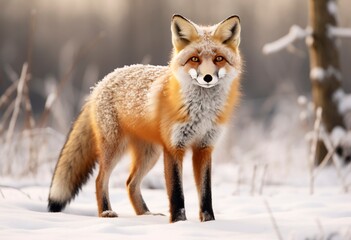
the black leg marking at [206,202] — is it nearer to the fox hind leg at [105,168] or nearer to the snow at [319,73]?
the fox hind leg at [105,168]

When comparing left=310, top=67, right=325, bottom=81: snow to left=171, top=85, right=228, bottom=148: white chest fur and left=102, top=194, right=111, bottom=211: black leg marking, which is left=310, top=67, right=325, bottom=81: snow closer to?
left=171, top=85, right=228, bottom=148: white chest fur

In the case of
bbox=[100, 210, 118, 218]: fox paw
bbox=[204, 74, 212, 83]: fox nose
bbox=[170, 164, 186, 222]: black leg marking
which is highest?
bbox=[204, 74, 212, 83]: fox nose

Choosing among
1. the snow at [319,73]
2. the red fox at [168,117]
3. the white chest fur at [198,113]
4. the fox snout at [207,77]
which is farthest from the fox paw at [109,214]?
the snow at [319,73]

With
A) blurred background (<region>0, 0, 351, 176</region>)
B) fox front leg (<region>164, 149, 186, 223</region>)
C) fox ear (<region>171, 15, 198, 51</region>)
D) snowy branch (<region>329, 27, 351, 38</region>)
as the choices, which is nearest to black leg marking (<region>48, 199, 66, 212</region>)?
fox front leg (<region>164, 149, 186, 223</region>)

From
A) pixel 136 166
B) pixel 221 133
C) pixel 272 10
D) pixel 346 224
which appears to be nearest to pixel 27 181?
pixel 136 166

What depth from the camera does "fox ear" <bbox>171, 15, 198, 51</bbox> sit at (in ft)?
12.4

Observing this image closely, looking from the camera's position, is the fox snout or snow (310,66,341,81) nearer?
the fox snout

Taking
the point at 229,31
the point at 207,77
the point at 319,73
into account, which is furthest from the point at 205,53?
the point at 319,73

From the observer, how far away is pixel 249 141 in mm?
9789

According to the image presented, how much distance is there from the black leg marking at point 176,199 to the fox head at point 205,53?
0.60m

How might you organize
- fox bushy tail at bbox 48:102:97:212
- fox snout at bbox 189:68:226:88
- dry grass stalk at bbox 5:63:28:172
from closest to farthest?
fox snout at bbox 189:68:226:88 → fox bushy tail at bbox 48:102:97:212 → dry grass stalk at bbox 5:63:28:172

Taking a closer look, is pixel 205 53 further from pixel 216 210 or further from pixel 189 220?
pixel 216 210

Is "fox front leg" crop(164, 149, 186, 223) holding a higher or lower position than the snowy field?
higher

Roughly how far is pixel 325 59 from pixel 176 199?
345 centimetres
